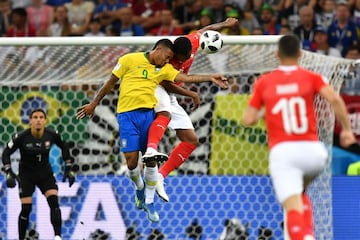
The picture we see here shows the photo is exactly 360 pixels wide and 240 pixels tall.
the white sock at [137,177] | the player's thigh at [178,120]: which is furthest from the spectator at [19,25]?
the white sock at [137,177]

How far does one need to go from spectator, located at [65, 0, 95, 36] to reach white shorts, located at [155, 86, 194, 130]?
→ 5273 mm

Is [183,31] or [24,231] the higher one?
[183,31]

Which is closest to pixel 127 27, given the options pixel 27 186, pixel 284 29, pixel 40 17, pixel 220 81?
pixel 40 17

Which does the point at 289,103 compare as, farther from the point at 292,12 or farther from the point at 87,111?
the point at 292,12

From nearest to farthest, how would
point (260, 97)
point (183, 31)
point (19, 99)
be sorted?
point (260, 97)
point (19, 99)
point (183, 31)

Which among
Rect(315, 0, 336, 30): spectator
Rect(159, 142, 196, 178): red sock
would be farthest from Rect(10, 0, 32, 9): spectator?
Rect(159, 142, 196, 178): red sock

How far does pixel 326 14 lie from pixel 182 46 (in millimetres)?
6176

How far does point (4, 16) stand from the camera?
18172 millimetres

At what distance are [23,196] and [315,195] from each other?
3.32 m

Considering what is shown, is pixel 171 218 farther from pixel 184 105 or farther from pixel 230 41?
pixel 230 41

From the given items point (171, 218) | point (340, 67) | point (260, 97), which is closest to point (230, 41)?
point (340, 67)

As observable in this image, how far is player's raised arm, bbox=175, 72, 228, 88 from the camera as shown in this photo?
39.2 ft

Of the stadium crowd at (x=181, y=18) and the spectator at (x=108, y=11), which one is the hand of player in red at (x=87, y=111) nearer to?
the stadium crowd at (x=181, y=18)

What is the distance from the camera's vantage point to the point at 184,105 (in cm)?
1497
